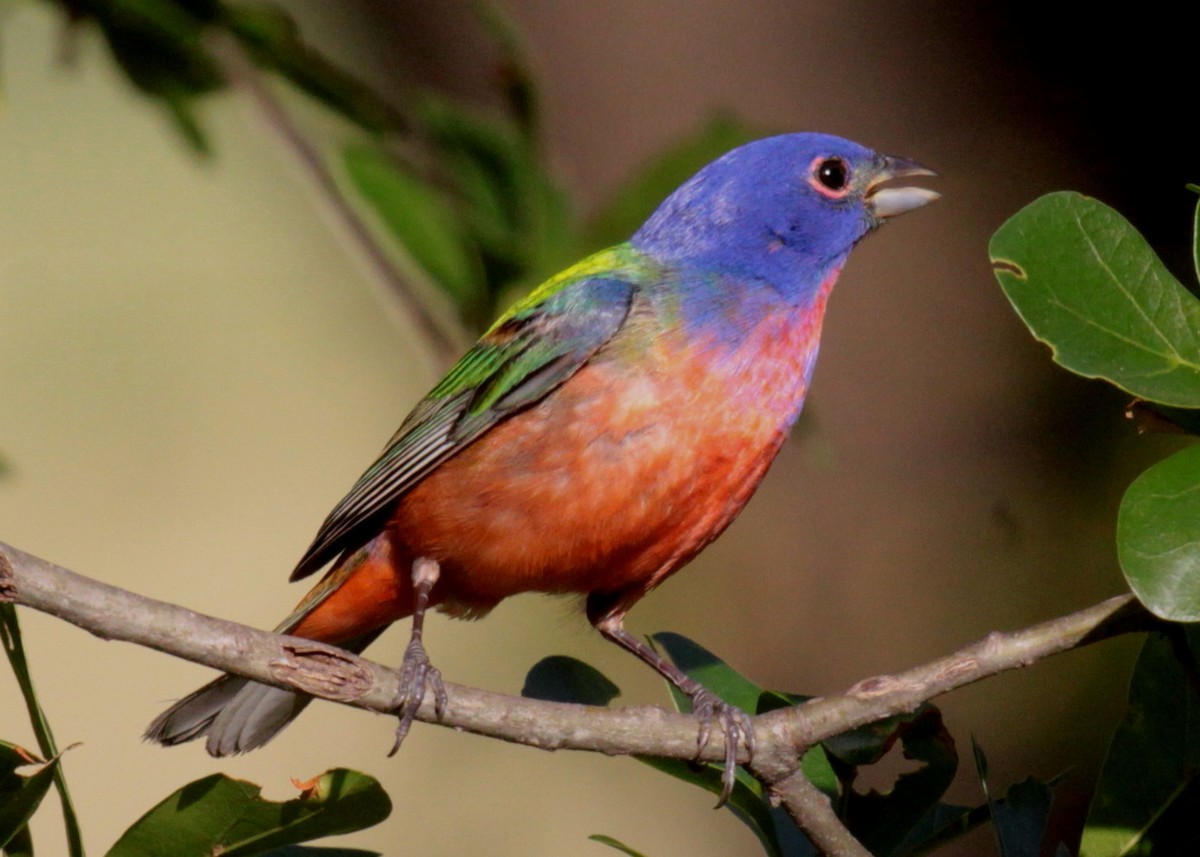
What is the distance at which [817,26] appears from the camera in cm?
485

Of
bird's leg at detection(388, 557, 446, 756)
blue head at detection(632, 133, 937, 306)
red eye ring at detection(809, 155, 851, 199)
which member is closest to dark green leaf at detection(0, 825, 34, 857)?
bird's leg at detection(388, 557, 446, 756)

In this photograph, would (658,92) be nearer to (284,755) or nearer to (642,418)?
(642,418)

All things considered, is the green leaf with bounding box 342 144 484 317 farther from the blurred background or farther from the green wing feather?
the blurred background

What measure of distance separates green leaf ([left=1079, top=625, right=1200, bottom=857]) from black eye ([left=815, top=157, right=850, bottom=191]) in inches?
78.0

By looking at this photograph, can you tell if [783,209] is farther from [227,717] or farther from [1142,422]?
[227,717]

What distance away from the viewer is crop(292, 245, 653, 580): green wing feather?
341 cm

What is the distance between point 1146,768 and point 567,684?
39.8 inches

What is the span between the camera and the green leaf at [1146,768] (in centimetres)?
225

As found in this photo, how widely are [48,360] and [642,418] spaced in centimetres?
668

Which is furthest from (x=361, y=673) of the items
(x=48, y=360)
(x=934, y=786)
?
(x=48, y=360)

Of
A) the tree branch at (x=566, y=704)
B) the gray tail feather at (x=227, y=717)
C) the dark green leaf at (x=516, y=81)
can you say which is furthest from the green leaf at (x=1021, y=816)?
the gray tail feather at (x=227, y=717)

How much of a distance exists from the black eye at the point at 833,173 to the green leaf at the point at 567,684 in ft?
6.06

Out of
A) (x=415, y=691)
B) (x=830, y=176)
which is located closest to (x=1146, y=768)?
(x=415, y=691)

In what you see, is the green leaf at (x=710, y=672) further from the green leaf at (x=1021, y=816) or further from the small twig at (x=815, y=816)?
the green leaf at (x=1021, y=816)
